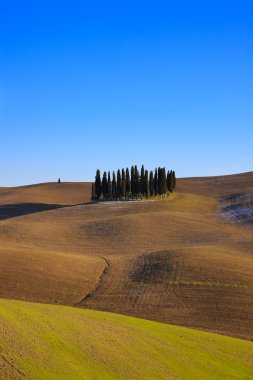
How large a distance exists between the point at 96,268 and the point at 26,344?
21893 millimetres

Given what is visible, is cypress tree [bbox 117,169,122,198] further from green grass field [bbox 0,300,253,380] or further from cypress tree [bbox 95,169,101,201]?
green grass field [bbox 0,300,253,380]

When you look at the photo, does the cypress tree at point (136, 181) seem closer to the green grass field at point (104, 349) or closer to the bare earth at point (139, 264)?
the bare earth at point (139, 264)

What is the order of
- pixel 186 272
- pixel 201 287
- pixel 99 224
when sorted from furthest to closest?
pixel 99 224, pixel 186 272, pixel 201 287

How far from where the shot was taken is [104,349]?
17.9 m

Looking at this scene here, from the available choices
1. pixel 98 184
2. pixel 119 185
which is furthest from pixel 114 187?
pixel 98 184

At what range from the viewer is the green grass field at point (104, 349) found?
15445 millimetres

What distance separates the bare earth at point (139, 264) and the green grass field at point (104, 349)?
13.9 ft

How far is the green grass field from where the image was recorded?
15.4 m

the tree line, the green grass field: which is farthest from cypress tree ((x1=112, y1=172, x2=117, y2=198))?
the green grass field

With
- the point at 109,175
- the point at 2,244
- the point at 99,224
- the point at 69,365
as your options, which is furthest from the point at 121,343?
the point at 109,175

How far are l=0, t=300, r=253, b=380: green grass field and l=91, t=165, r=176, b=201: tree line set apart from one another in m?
58.8

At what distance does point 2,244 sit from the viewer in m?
44.7

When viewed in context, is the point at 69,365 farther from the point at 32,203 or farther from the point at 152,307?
the point at 32,203

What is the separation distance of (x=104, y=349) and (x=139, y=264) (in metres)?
21.0
